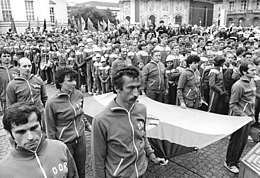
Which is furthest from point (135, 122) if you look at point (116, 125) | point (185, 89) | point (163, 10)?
point (163, 10)

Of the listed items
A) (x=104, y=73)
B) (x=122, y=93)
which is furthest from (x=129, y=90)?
(x=104, y=73)

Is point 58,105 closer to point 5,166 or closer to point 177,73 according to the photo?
point 5,166

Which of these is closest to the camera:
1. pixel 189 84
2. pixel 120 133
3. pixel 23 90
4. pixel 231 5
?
pixel 120 133

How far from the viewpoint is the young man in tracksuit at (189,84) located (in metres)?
4.98

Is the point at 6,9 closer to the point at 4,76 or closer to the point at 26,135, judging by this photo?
the point at 4,76

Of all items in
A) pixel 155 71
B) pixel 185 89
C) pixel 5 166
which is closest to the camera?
pixel 5 166

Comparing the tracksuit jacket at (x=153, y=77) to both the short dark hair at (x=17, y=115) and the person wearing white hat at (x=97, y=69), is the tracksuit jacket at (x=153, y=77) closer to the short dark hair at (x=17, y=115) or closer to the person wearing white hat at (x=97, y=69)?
the person wearing white hat at (x=97, y=69)

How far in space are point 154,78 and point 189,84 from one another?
1.16 meters

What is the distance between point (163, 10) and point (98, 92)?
165 ft

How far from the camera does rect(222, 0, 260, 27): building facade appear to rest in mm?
45531

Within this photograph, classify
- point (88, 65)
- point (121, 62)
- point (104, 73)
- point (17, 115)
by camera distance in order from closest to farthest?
point (17, 115) → point (121, 62) → point (104, 73) → point (88, 65)

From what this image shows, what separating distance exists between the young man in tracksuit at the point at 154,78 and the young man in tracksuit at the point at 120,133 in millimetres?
3550

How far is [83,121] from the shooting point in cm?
350

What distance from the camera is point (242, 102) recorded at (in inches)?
163
